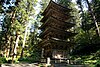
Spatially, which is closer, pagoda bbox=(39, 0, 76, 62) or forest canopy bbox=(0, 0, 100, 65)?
pagoda bbox=(39, 0, 76, 62)

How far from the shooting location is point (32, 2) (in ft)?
129

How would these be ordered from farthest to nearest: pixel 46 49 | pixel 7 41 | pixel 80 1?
pixel 80 1 < pixel 7 41 < pixel 46 49

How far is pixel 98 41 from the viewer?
112ft

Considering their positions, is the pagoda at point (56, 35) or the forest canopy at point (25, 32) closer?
the pagoda at point (56, 35)

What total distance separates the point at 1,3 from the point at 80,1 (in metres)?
23.4

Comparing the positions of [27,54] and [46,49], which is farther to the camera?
[27,54]

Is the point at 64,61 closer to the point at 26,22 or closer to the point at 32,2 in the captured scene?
the point at 26,22

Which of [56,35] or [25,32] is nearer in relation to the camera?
[56,35]

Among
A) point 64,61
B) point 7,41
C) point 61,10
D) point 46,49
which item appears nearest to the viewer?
point 64,61

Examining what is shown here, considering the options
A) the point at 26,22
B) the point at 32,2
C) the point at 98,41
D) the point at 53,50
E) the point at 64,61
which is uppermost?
the point at 32,2

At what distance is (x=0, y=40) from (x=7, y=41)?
9.53 feet

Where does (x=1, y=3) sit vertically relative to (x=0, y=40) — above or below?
above

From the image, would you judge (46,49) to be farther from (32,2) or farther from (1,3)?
(32,2)

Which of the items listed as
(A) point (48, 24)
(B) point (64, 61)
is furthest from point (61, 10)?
(B) point (64, 61)
